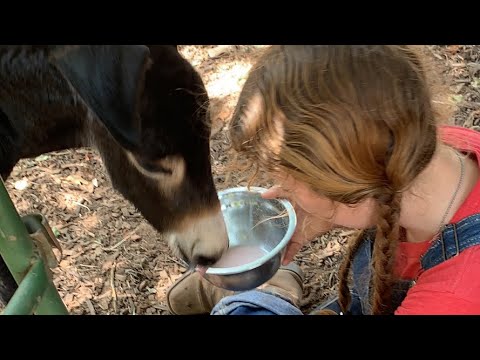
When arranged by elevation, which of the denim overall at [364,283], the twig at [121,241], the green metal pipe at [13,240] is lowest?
the twig at [121,241]

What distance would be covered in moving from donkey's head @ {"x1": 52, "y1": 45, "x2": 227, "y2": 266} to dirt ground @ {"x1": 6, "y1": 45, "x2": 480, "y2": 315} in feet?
1.67

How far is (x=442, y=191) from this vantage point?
63.2 inches

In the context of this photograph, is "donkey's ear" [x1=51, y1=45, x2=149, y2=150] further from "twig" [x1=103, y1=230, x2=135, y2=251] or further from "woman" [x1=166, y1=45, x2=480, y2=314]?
"twig" [x1=103, y1=230, x2=135, y2=251]

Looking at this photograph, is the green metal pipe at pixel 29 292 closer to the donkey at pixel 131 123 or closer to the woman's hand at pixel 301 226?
the donkey at pixel 131 123

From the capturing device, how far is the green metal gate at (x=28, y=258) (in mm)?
1379

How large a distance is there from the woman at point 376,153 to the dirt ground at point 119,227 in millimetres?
896

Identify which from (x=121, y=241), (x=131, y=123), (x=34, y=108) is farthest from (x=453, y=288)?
(x=121, y=241)

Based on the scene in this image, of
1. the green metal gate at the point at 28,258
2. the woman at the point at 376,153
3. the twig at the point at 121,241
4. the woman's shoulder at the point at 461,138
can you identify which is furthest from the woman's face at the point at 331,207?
the twig at the point at 121,241

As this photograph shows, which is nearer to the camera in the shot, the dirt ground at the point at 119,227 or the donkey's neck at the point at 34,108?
the donkey's neck at the point at 34,108

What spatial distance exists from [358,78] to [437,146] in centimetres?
31

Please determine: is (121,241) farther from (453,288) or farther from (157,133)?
(453,288)

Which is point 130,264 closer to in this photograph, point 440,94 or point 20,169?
point 20,169
